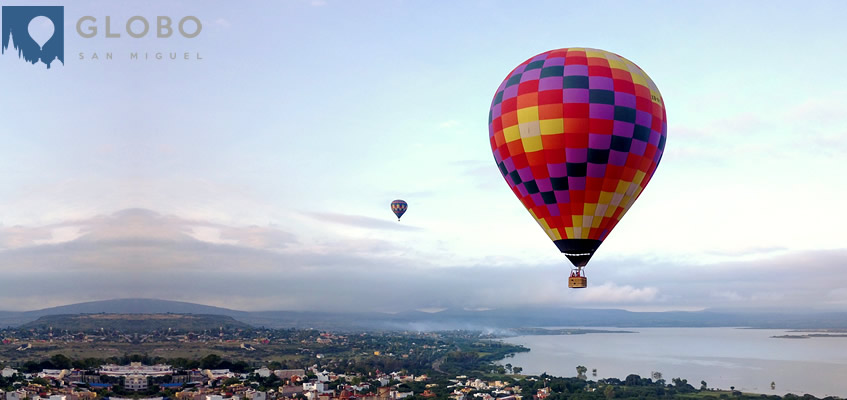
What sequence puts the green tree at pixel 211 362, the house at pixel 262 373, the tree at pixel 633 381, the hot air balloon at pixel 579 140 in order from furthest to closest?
1. the tree at pixel 633 381
2. the house at pixel 262 373
3. the green tree at pixel 211 362
4. the hot air balloon at pixel 579 140

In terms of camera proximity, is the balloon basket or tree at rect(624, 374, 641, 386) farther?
tree at rect(624, 374, 641, 386)

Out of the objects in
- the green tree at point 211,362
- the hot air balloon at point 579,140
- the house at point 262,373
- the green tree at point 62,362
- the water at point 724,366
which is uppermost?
the hot air balloon at point 579,140

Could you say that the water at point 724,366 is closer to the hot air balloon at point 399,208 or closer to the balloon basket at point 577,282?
Answer: the hot air balloon at point 399,208

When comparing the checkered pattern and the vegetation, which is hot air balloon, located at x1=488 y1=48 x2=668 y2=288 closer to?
the checkered pattern

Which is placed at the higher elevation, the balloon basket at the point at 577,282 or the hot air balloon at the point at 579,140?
the hot air balloon at the point at 579,140

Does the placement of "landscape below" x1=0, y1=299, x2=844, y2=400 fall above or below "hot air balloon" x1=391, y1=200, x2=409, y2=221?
below

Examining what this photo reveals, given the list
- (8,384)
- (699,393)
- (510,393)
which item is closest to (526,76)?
(8,384)

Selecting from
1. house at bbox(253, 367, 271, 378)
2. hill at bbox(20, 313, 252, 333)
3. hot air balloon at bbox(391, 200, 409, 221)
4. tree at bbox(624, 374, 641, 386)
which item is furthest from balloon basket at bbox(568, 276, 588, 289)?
tree at bbox(624, 374, 641, 386)

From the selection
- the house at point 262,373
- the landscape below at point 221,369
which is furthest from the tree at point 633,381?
the house at point 262,373
